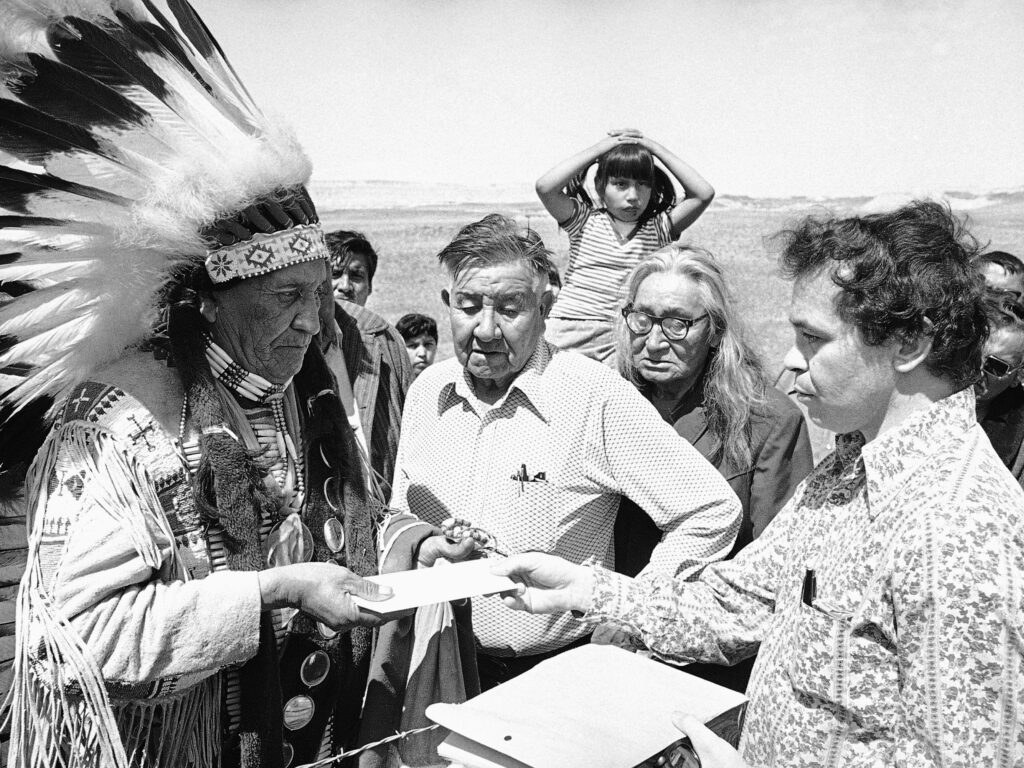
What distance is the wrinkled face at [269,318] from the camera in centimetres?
205

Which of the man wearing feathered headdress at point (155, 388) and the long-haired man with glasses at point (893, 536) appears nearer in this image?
the long-haired man with glasses at point (893, 536)

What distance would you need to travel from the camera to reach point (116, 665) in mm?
1698

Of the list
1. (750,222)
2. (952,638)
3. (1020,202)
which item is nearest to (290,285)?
(952,638)

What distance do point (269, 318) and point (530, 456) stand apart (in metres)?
0.88

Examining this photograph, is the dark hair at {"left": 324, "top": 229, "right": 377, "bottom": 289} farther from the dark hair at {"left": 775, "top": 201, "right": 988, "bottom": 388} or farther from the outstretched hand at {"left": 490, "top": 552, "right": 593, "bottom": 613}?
the dark hair at {"left": 775, "top": 201, "right": 988, "bottom": 388}

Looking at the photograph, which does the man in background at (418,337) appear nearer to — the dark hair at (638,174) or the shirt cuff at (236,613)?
the dark hair at (638,174)

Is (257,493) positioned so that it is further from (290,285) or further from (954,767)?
(954,767)

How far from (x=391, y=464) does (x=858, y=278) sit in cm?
247

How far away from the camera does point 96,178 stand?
1878 millimetres

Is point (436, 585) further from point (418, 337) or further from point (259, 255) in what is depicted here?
point (418, 337)

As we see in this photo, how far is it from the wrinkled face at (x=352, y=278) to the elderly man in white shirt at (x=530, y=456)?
241 cm

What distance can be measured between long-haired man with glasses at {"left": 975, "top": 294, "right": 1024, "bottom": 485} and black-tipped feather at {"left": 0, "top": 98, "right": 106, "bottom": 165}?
3241 millimetres

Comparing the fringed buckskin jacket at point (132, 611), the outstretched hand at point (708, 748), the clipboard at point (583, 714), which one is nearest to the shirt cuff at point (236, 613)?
the fringed buckskin jacket at point (132, 611)

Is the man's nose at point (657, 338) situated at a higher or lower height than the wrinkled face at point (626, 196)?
lower
